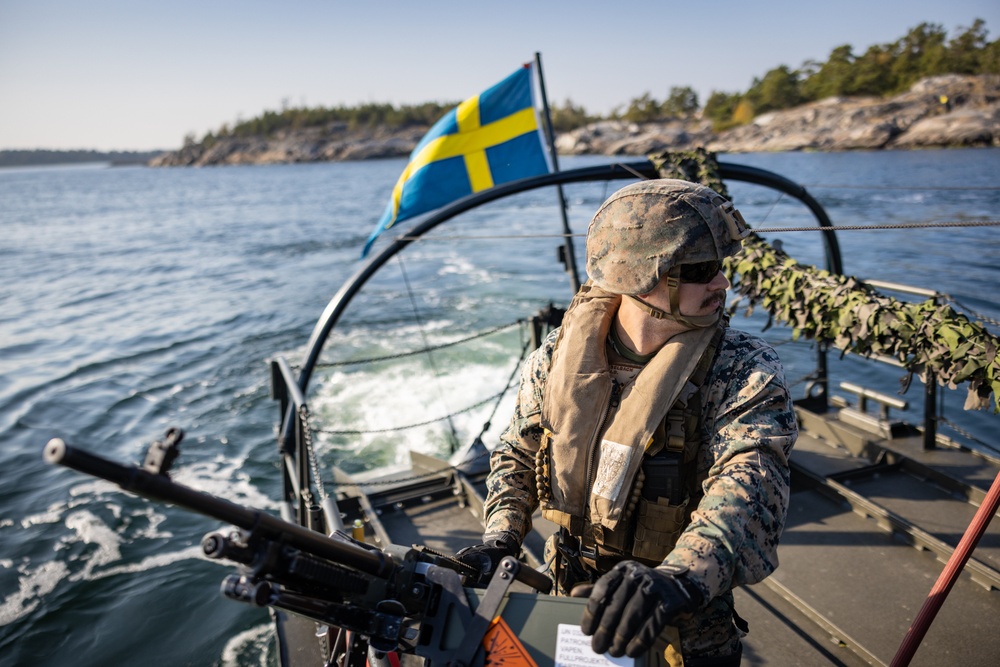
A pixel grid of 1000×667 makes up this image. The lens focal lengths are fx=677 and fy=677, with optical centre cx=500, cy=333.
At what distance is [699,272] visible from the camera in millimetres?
2320

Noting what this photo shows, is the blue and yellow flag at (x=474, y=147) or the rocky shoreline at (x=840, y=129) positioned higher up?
the rocky shoreline at (x=840, y=129)

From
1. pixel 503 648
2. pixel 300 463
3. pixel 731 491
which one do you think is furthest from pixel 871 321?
pixel 300 463

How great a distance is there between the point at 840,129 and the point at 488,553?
83.6m

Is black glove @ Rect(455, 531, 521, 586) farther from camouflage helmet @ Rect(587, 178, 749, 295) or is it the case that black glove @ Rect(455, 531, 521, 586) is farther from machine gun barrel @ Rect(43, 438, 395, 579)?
camouflage helmet @ Rect(587, 178, 749, 295)

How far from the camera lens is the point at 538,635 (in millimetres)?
1868

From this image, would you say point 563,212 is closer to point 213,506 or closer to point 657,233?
point 657,233

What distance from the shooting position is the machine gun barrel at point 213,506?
4.62 feet

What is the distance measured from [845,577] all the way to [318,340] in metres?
4.76

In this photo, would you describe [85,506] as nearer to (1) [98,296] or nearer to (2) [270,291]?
(2) [270,291]

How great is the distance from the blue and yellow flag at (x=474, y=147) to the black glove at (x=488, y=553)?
6781 mm

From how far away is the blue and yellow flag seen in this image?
8.77 m

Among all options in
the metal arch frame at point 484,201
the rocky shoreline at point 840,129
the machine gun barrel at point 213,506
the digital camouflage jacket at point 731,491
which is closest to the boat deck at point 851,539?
the metal arch frame at point 484,201

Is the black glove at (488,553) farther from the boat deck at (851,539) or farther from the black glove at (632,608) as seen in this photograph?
the boat deck at (851,539)

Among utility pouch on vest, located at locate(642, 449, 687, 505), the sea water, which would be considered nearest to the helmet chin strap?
utility pouch on vest, located at locate(642, 449, 687, 505)
